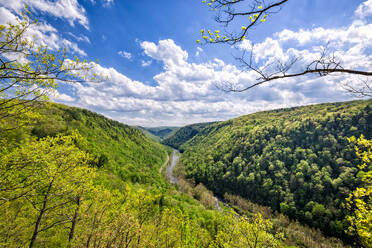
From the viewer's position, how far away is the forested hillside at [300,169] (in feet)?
169

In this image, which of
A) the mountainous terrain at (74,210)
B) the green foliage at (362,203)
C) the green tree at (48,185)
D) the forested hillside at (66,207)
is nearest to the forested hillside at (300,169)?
the mountainous terrain at (74,210)

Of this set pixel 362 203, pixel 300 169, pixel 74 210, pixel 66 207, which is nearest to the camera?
pixel 362 203

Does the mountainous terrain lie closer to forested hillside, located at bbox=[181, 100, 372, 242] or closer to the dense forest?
the dense forest

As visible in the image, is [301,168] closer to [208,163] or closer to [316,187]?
[316,187]

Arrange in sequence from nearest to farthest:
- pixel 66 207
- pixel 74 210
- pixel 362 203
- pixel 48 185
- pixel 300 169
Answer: pixel 362 203 < pixel 48 185 < pixel 66 207 < pixel 74 210 < pixel 300 169

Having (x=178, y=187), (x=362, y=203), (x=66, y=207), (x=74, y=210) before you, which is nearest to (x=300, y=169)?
(x=178, y=187)

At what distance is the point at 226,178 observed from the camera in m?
78.2

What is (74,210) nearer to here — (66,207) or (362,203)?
(66,207)

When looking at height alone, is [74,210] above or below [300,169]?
above

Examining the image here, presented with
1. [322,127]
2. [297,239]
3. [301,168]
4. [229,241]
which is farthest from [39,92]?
[322,127]

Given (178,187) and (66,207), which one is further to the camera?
(178,187)

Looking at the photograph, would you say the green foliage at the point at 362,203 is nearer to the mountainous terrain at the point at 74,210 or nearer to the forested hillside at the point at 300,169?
the mountainous terrain at the point at 74,210

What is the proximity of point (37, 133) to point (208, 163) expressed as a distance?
8375cm

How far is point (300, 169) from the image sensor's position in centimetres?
6525
